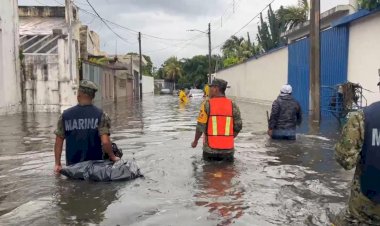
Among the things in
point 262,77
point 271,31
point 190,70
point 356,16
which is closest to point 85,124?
point 356,16

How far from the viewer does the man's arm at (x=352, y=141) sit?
3199 millimetres

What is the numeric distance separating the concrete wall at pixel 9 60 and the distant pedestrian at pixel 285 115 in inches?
599

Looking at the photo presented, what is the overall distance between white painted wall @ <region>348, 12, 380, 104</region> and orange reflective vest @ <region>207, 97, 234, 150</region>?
8.77m

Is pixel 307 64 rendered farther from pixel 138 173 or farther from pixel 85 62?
pixel 138 173

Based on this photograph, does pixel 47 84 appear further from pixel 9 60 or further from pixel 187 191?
pixel 187 191

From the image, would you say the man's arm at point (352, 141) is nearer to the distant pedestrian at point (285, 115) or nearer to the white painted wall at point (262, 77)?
the distant pedestrian at point (285, 115)

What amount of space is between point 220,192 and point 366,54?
11644 millimetres

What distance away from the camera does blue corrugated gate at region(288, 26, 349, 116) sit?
1820 cm

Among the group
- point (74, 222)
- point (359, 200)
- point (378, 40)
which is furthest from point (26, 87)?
point (359, 200)

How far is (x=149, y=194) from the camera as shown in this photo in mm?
6277

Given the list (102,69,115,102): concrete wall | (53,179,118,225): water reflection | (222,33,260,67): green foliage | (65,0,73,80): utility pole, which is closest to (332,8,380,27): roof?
(53,179,118,225): water reflection

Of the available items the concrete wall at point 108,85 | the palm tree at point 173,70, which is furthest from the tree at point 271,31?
the palm tree at point 173,70

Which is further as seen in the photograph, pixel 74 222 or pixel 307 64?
pixel 307 64

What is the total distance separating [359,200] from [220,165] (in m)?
4.77
